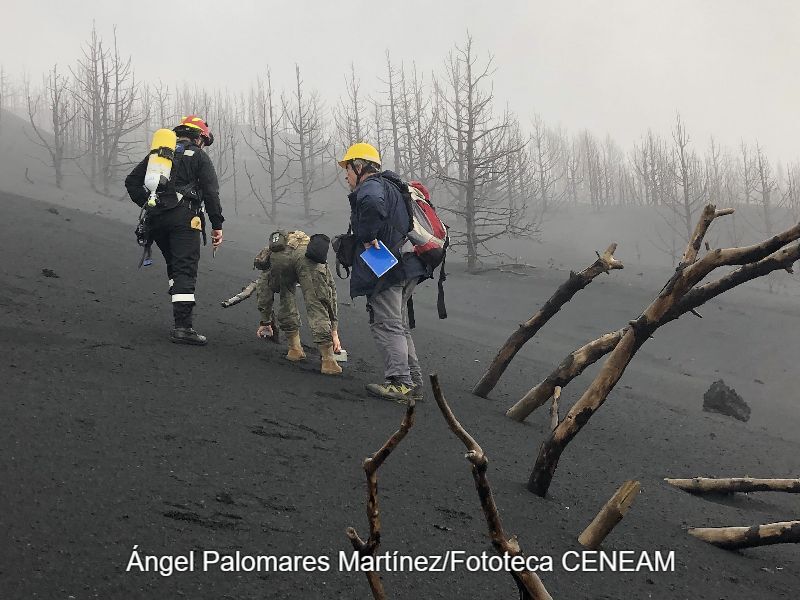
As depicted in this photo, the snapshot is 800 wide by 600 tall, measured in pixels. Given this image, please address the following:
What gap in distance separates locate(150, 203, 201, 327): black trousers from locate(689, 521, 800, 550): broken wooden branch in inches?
165

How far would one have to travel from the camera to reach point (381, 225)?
204 inches

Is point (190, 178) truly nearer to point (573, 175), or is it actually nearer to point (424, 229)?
point (424, 229)

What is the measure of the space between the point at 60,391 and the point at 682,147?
34024 millimetres

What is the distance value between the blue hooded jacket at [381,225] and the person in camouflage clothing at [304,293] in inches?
19.8

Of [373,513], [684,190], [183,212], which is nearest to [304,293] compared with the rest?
[183,212]

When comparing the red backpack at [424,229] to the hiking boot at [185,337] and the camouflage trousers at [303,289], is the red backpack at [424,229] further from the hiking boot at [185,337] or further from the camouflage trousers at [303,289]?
the hiking boot at [185,337]

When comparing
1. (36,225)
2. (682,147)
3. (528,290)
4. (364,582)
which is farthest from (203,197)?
(682,147)

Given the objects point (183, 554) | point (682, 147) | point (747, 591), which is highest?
point (682, 147)

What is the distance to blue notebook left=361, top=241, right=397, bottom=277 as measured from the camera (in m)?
5.12

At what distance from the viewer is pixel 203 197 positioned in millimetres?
5805

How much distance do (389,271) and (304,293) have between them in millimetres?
1006

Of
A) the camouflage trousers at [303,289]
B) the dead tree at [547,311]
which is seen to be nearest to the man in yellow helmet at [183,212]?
the camouflage trousers at [303,289]

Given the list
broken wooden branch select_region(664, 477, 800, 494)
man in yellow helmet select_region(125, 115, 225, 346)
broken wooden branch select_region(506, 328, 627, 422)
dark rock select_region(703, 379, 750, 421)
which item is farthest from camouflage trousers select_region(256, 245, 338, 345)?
dark rock select_region(703, 379, 750, 421)

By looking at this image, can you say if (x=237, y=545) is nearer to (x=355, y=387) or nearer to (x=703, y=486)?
(x=355, y=387)
